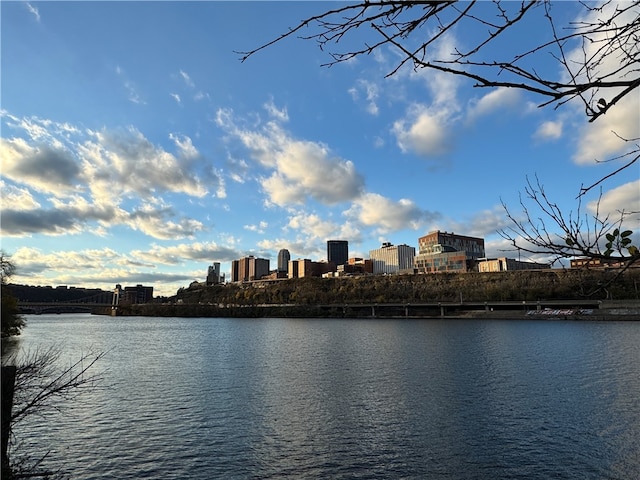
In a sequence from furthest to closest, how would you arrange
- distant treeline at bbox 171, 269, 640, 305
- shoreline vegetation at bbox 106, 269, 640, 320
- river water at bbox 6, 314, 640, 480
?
1. distant treeline at bbox 171, 269, 640, 305
2. shoreline vegetation at bbox 106, 269, 640, 320
3. river water at bbox 6, 314, 640, 480

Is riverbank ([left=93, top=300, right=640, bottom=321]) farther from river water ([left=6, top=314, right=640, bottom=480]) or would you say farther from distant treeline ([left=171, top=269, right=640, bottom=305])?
river water ([left=6, top=314, right=640, bottom=480])

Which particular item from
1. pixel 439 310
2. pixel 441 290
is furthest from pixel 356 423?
pixel 441 290

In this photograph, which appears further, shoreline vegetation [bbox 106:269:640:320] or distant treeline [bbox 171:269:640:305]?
distant treeline [bbox 171:269:640:305]

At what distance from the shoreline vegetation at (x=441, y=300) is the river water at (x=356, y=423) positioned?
8873cm

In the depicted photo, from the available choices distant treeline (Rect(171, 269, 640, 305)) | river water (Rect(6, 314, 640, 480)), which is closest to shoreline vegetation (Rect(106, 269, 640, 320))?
distant treeline (Rect(171, 269, 640, 305))

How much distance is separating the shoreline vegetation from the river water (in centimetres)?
8873

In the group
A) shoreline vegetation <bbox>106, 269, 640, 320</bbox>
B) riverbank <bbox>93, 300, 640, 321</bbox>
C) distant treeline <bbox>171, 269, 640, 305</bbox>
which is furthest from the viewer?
distant treeline <bbox>171, 269, 640, 305</bbox>

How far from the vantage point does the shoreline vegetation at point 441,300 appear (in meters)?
120

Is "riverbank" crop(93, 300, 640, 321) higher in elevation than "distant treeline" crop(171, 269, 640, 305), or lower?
lower

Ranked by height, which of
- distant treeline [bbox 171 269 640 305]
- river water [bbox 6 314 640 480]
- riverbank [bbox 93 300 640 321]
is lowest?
river water [bbox 6 314 640 480]

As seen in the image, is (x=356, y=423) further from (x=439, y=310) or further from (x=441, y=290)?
(x=441, y=290)

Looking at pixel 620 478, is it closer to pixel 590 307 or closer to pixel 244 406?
pixel 244 406

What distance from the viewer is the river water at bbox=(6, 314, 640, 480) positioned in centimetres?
1617

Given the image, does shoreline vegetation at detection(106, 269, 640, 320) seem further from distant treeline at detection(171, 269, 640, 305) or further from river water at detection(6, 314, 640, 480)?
river water at detection(6, 314, 640, 480)
